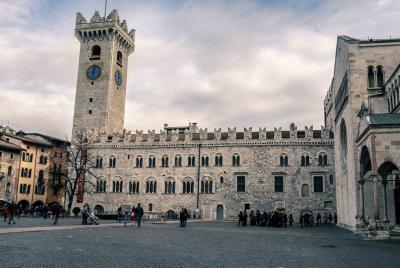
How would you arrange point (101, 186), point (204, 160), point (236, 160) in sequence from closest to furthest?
point (236, 160), point (204, 160), point (101, 186)

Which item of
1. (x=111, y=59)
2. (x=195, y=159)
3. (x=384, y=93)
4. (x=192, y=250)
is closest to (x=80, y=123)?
(x=111, y=59)

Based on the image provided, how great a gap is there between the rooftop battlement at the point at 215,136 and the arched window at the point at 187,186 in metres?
5.23

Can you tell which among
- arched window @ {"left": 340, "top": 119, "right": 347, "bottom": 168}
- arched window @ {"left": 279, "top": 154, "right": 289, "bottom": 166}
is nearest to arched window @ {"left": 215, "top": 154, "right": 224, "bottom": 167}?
arched window @ {"left": 279, "top": 154, "right": 289, "bottom": 166}

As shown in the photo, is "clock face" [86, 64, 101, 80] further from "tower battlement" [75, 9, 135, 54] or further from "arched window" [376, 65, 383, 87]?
"arched window" [376, 65, 383, 87]

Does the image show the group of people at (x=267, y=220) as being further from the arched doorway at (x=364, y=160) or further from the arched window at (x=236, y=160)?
the arched window at (x=236, y=160)

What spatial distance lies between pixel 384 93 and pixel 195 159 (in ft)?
91.2

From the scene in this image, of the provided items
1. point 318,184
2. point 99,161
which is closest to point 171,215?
point 99,161

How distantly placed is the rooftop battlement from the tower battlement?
1545 centimetres

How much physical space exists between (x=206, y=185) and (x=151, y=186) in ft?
24.3

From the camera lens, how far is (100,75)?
59.4 m

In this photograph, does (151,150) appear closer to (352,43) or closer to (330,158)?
(330,158)

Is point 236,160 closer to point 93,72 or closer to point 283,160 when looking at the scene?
point 283,160

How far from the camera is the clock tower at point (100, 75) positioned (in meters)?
58.5

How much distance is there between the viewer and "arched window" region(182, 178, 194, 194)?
166ft
